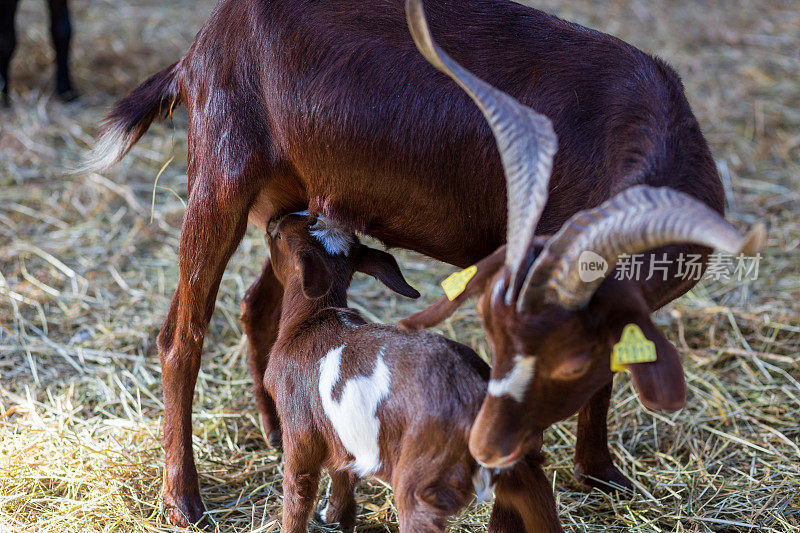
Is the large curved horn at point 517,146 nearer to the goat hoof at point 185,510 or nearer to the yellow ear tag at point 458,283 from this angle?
the yellow ear tag at point 458,283

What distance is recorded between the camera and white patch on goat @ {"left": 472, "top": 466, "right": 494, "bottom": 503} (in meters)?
2.53

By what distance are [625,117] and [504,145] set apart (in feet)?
2.54

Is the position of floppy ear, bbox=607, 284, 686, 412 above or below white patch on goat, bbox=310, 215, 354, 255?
above

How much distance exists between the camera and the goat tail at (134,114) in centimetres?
368

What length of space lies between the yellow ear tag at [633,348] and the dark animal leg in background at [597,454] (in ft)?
4.10

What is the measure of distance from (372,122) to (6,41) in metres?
4.56

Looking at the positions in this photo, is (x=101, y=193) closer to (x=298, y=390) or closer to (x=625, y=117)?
(x=298, y=390)

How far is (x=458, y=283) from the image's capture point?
8.28 ft

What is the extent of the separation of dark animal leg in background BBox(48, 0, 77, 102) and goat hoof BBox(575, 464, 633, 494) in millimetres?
5271

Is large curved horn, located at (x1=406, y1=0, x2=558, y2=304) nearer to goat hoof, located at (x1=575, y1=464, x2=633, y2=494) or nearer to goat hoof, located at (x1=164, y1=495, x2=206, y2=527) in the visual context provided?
goat hoof, located at (x1=575, y1=464, x2=633, y2=494)

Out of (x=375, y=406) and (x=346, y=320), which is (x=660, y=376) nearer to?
(x=375, y=406)

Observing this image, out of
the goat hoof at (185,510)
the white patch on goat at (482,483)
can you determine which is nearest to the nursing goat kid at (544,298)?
the white patch on goat at (482,483)

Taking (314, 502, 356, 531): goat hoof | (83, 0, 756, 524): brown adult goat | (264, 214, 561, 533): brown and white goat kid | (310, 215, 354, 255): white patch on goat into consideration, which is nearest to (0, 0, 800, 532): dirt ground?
(314, 502, 356, 531): goat hoof

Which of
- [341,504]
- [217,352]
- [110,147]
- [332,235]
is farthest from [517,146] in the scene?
[217,352]
